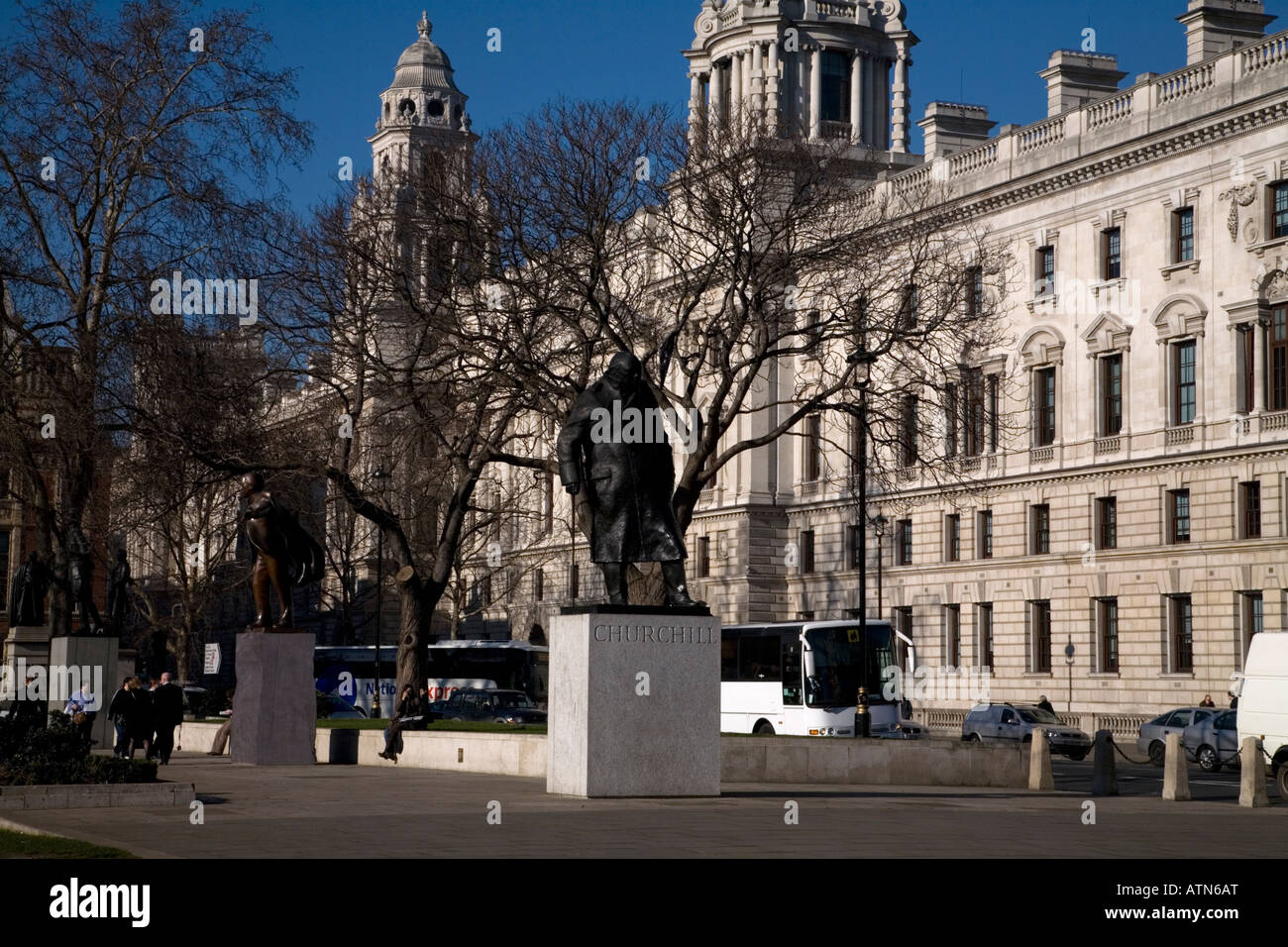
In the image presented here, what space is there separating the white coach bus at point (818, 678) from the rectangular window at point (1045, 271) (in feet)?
76.3

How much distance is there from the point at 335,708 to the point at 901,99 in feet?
195

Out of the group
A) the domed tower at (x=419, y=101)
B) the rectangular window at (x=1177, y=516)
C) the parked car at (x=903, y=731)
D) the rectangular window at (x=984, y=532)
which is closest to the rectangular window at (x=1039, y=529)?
the rectangular window at (x=984, y=532)

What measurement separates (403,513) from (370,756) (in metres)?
34.3

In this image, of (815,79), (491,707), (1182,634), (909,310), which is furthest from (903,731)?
(815,79)

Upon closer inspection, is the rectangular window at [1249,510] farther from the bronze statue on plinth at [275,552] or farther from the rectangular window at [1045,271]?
the bronze statue on plinth at [275,552]

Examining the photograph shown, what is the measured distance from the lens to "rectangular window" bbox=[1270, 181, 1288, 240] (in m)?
58.4

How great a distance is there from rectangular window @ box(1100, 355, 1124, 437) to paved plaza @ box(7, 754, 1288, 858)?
137ft

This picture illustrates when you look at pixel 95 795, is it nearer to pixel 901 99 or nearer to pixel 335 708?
pixel 335 708

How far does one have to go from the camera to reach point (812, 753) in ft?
96.6

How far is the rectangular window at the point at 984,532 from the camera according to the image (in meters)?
72.8

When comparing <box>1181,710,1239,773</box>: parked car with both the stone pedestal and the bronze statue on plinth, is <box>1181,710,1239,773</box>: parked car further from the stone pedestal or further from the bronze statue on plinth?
the stone pedestal

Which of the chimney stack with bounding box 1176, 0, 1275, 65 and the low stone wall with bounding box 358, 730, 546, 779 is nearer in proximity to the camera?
the low stone wall with bounding box 358, 730, 546, 779

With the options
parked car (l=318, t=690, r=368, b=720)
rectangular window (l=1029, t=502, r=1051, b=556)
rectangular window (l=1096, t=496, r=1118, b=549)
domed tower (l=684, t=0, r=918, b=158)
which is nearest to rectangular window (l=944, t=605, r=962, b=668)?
rectangular window (l=1029, t=502, r=1051, b=556)
